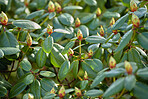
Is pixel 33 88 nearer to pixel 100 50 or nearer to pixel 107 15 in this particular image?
pixel 100 50

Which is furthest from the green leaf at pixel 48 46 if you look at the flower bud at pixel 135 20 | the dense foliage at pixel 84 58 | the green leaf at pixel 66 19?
the flower bud at pixel 135 20

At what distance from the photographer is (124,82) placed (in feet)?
2.10

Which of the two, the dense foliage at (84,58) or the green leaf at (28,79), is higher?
the dense foliage at (84,58)

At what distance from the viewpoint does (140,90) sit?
65 cm

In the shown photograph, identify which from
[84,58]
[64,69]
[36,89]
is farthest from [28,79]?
[84,58]

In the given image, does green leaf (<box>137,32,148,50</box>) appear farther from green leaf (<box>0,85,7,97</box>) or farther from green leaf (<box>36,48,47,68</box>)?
green leaf (<box>0,85,7,97</box>)

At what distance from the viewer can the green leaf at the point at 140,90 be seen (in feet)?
2.09

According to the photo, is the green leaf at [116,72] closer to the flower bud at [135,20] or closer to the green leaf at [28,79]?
the flower bud at [135,20]

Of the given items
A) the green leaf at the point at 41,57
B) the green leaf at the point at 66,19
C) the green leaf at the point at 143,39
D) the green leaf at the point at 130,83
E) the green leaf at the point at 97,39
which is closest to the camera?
the green leaf at the point at 130,83

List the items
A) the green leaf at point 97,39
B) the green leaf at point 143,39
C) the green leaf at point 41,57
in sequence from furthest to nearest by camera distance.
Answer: the green leaf at point 41,57 < the green leaf at point 97,39 < the green leaf at point 143,39

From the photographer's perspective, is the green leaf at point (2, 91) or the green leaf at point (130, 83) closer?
the green leaf at point (130, 83)

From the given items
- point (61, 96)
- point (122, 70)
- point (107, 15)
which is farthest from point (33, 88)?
point (107, 15)

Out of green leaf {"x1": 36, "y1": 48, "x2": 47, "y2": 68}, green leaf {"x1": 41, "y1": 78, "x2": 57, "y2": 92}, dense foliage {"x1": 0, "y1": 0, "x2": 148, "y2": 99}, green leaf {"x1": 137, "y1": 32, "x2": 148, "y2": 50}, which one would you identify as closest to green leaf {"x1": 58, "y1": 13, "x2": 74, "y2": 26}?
dense foliage {"x1": 0, "y1": 0, "x2": 148, "y2": 99}

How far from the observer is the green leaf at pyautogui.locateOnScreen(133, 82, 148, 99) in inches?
25.0
